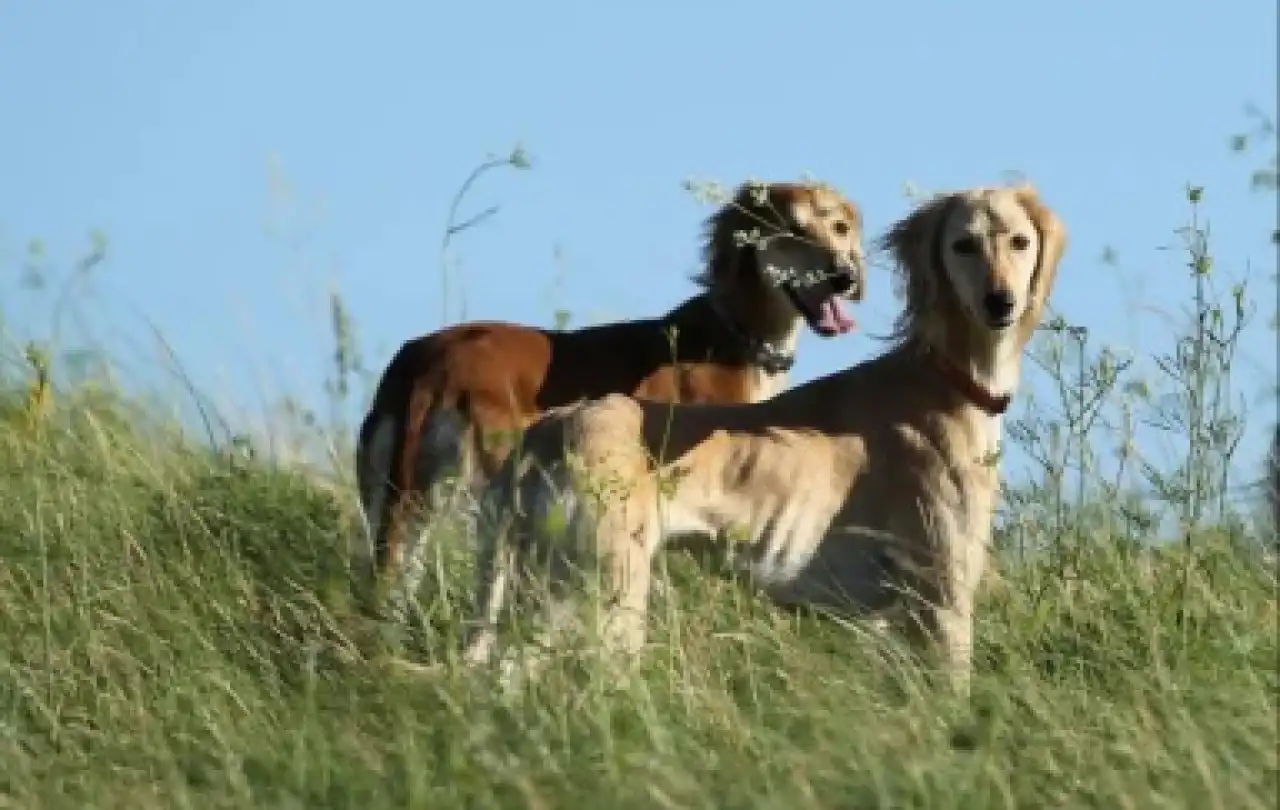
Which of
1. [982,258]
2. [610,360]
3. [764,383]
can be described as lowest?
[764,383]

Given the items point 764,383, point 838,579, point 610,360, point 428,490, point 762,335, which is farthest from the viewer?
point 762,335

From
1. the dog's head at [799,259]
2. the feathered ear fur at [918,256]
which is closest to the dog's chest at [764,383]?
the dog's head at [799,259]

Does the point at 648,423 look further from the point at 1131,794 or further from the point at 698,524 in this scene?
the point at 1131,794

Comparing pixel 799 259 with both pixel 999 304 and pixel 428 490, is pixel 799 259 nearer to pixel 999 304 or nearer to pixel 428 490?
pixel 428 490

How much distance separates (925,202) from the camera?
6914mm

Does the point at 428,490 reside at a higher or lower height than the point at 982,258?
lower

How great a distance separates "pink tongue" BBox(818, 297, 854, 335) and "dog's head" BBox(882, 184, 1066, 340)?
192 centimetres

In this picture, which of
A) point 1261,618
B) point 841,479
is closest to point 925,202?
point 841,479

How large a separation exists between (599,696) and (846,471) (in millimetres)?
1736

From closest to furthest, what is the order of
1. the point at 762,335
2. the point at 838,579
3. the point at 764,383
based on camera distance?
the point at 838,579
the point at 764,383
the point at 762,335

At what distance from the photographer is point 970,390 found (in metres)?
6.70

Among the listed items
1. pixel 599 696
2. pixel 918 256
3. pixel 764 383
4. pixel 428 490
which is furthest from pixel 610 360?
pixel 599 696

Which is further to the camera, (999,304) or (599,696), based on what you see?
(999,304)

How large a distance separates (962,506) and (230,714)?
6.34 ft
